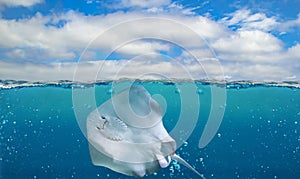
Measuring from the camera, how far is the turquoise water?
13336 mm

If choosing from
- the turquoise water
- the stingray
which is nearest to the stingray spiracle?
the stingray

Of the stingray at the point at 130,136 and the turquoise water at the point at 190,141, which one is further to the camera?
the turquoise water at the point at 190,141

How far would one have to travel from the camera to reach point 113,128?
3139mm

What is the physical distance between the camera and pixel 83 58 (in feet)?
24.0

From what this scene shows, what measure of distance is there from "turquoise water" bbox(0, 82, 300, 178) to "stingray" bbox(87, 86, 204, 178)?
328 inches

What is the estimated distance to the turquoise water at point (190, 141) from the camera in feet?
43.8

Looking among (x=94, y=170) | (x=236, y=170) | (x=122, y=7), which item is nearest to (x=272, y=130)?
(x=236, y=170)

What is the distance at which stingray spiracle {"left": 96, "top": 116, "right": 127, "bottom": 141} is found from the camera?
9.88 ft

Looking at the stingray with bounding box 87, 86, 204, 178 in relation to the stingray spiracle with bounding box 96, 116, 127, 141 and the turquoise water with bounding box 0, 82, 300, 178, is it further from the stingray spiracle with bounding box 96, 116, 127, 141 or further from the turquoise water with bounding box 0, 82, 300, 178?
Result: the turquoise water with bounding box 0, 82, 300, 178

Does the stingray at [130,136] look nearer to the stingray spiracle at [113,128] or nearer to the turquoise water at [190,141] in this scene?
the stingray spiracle at [113,128]

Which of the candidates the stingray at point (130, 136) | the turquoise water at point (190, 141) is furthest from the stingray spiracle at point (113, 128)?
the turquoise water at point (190, 141)

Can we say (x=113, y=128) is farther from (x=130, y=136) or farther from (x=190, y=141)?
(x=190, y=141)

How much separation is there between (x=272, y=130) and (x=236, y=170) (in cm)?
308

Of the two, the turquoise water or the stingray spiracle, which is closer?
the stingray spiracle
